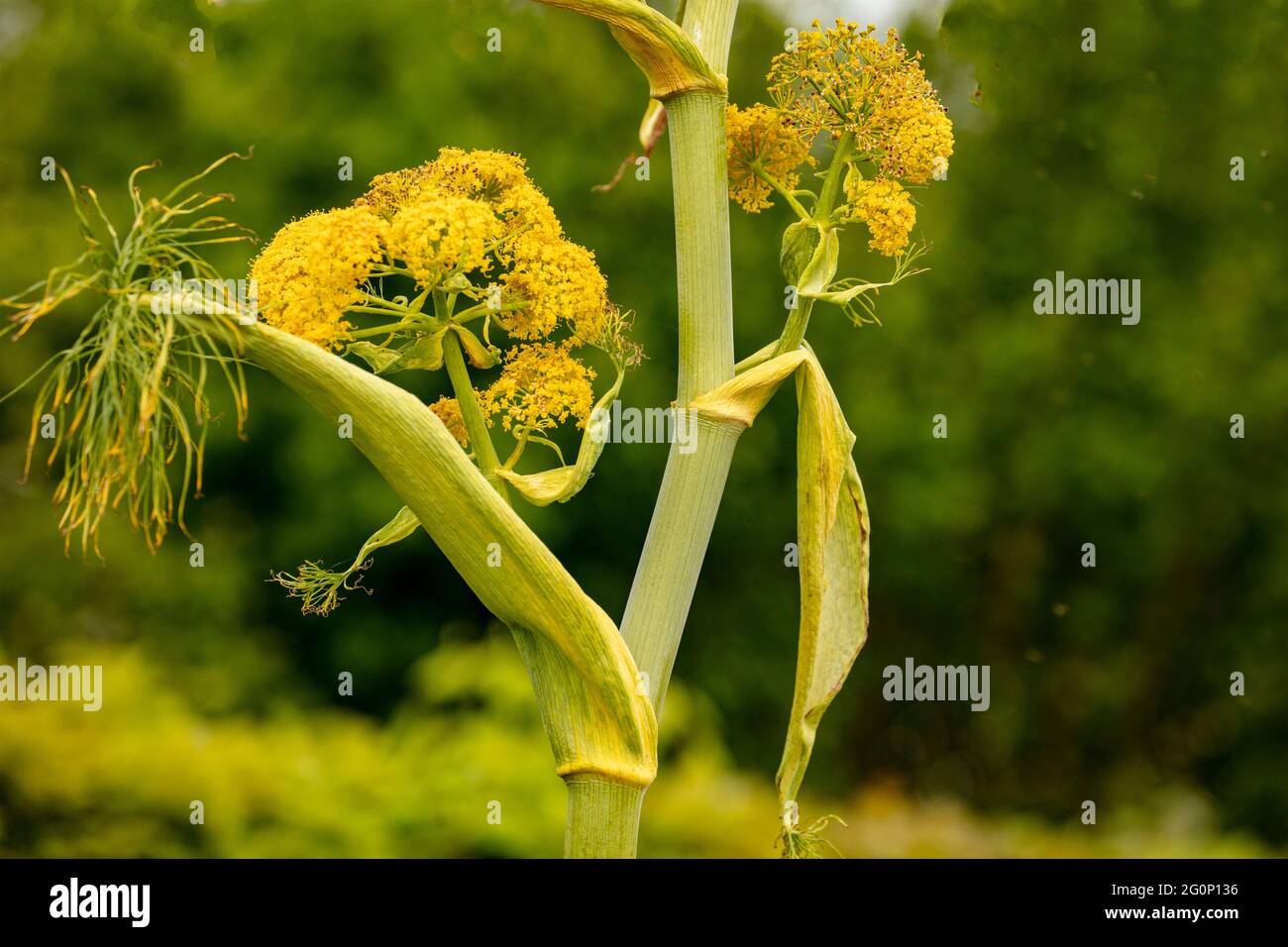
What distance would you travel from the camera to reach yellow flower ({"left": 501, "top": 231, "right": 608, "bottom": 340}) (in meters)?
1.22

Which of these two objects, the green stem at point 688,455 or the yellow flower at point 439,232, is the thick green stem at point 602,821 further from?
the yellow flower at point 439,232

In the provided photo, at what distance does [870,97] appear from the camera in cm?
133

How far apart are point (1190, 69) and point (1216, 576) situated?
238 centimetres

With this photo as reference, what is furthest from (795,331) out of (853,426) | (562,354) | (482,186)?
(853,426)

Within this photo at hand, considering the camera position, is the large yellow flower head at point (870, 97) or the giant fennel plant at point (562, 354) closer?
the giant fennel plant at point (562, 354)

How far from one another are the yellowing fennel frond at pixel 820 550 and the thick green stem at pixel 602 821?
0.17 meters

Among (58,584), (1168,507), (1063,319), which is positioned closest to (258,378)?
(58,584)

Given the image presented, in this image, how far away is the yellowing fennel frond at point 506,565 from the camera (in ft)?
3.47

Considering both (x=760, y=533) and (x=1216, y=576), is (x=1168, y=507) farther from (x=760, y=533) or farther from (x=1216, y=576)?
(x=760, y=533)

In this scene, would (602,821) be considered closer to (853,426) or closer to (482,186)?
(482,186)

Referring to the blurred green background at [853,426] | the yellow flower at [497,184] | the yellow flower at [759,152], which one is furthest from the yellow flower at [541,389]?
the blurred green background at [853,426]

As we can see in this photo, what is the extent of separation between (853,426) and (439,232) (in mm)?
4283

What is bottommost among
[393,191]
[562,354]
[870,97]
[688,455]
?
[688,455]

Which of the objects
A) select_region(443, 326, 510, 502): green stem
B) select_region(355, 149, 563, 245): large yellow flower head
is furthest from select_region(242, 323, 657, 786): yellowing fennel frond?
select_region(355, 149, 563, 245): large yellow flower head
